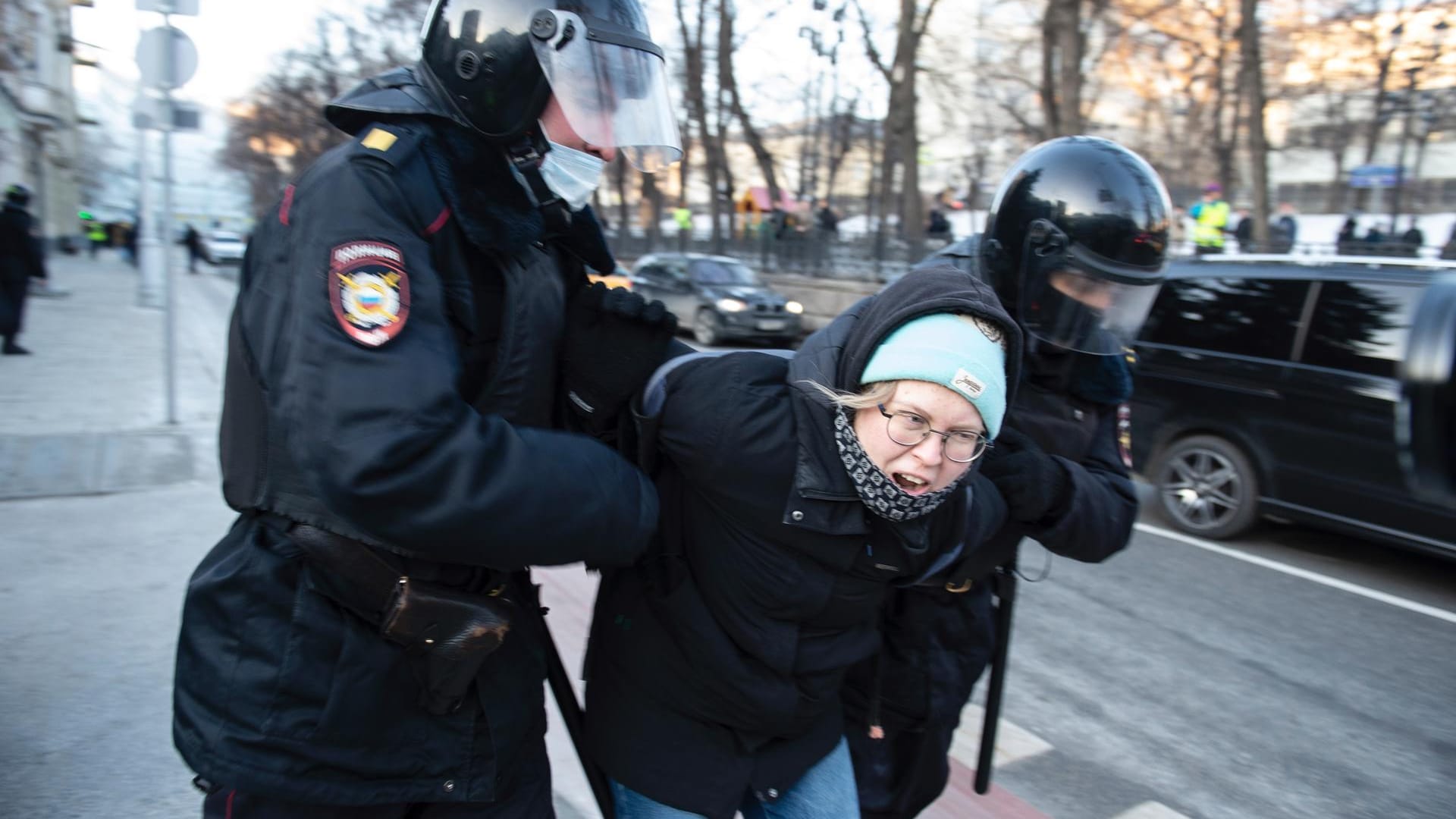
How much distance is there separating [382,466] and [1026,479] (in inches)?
48.9

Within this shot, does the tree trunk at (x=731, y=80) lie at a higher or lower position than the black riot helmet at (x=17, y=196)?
higher

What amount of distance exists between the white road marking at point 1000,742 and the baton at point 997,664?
103 cm

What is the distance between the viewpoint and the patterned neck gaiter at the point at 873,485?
157 centimetres

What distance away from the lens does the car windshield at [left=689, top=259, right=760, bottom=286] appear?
17938 millimetres

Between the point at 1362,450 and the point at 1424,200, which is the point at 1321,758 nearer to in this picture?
the point at 1362,450

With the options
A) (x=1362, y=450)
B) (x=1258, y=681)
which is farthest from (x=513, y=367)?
(x=1362, y=450)

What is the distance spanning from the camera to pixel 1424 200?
27.5 m

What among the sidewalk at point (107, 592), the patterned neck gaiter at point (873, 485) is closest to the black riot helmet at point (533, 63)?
the patterned neck gaiter at point (873, 485)

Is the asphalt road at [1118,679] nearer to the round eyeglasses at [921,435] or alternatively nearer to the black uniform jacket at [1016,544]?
the black uniform jacket at [1016,544]

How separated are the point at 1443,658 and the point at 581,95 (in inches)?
200

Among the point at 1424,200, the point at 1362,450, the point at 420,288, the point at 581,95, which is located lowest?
the point at 1362,450

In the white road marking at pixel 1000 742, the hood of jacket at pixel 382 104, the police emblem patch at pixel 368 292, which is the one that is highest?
the hood of jacket at pixel 382 104

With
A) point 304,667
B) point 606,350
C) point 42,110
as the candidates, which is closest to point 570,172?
point 606,350

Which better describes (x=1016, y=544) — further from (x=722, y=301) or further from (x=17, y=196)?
(x=722, y=301)
